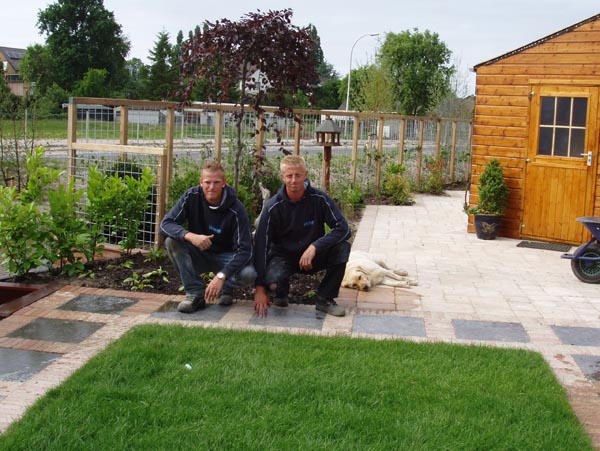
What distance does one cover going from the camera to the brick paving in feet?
15.1

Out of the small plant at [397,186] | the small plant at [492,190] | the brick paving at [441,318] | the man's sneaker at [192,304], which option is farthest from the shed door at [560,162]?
the man's sneaker at [192,304]

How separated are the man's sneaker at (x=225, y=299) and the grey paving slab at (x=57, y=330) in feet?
3.50

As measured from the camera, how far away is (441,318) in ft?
20.0

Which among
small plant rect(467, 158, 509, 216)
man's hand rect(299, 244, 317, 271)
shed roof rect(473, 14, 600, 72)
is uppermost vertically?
shed roof rect(473, 14, 600, 72)

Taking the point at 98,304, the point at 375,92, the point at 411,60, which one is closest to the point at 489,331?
the point at 98,304

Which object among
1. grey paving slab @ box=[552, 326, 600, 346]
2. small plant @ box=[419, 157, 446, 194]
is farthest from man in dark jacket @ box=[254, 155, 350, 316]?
small plant @ box=[419, 157, 446, 194]

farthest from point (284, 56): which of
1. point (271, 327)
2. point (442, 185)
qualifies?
point (442, 185)

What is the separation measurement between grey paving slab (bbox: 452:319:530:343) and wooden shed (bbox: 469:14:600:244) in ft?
14.6

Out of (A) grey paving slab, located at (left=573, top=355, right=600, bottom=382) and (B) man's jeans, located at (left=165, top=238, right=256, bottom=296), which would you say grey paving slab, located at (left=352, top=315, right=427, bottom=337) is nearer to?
(B) man's jeans, located at (left=165, top=238, right=256, bottom=296)

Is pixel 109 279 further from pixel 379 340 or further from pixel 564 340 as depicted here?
pixel 564 340

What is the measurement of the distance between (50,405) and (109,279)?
3.15 m

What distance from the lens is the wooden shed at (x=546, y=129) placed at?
31.4 feet

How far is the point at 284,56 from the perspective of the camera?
24.8 ft

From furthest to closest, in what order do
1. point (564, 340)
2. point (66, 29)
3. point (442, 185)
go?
point (66, 29) < point (442, 185) < point (564, 340)
